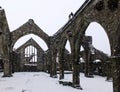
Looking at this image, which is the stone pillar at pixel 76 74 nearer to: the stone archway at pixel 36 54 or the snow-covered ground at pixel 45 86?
the snow-covered ground at pixel 45 86

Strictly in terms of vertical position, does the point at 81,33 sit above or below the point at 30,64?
above

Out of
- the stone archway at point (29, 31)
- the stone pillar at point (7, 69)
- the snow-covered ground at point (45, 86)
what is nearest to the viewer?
the snow-covered ground at point (45, 86)

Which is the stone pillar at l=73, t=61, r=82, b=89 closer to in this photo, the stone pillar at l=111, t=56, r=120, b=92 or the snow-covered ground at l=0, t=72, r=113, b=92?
the snow-covered ground at l=0, t=72, r=113, b=92

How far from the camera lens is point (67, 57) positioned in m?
34.5

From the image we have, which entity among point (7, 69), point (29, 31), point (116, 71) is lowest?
point (7, 69)

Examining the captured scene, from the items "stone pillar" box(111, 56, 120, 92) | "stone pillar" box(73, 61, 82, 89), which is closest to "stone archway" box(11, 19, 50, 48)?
"stone pillar" box(73, 61, 82, 89)

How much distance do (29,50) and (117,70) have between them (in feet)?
93.5

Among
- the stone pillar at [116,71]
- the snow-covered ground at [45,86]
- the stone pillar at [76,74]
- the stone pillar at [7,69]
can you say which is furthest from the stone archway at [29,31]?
the stone pillar at [116,71]

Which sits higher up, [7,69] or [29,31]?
[29,31]

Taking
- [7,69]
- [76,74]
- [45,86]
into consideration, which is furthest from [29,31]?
[76,74]

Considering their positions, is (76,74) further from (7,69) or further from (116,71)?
(7,69)

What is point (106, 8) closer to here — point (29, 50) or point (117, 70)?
point (117, 70)

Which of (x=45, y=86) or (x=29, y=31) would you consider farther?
(x=29, y=31)

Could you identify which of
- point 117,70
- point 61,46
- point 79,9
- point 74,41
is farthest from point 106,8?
point 61,46
